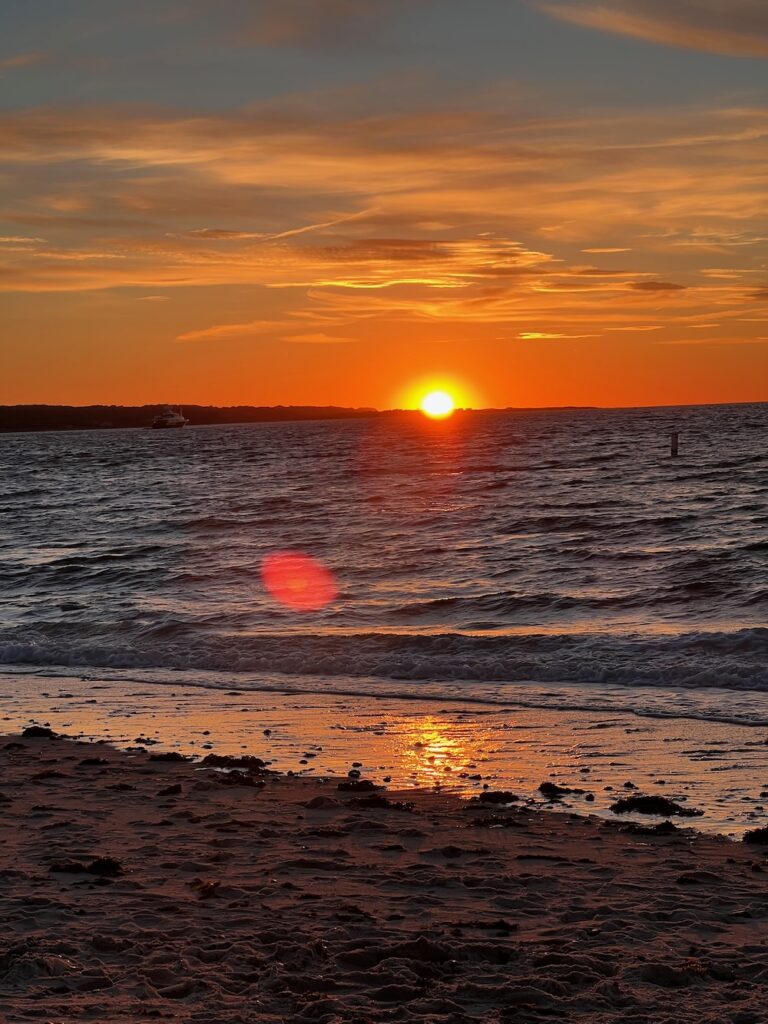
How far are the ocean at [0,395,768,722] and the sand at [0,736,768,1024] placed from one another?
5.39m

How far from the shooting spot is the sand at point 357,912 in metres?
5.46

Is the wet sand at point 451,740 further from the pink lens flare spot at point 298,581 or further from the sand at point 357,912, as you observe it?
the pink lens flare spot at point 298,581

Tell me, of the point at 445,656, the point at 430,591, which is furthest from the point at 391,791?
the point at 430,591

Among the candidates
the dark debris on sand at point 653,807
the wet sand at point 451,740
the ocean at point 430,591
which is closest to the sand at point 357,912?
the dark debris on sand at point 653,807

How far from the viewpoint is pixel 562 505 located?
42.2 m

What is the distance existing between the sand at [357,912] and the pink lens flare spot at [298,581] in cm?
1274

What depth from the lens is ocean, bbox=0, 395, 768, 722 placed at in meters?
16.0

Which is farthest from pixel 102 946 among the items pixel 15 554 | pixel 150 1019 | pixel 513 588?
pixel 15 554

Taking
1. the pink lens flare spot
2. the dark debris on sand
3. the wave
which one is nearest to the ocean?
the wave

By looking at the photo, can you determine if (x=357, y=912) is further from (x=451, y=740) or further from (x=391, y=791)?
(x=451, y=740)

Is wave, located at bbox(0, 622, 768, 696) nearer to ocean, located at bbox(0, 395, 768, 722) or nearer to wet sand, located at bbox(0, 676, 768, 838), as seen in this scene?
ocean, located at bbox(0, 395, 768, 722)

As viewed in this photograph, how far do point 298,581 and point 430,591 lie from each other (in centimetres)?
333

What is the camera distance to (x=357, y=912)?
21.8 ft

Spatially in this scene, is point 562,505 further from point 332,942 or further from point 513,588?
point 332,942
